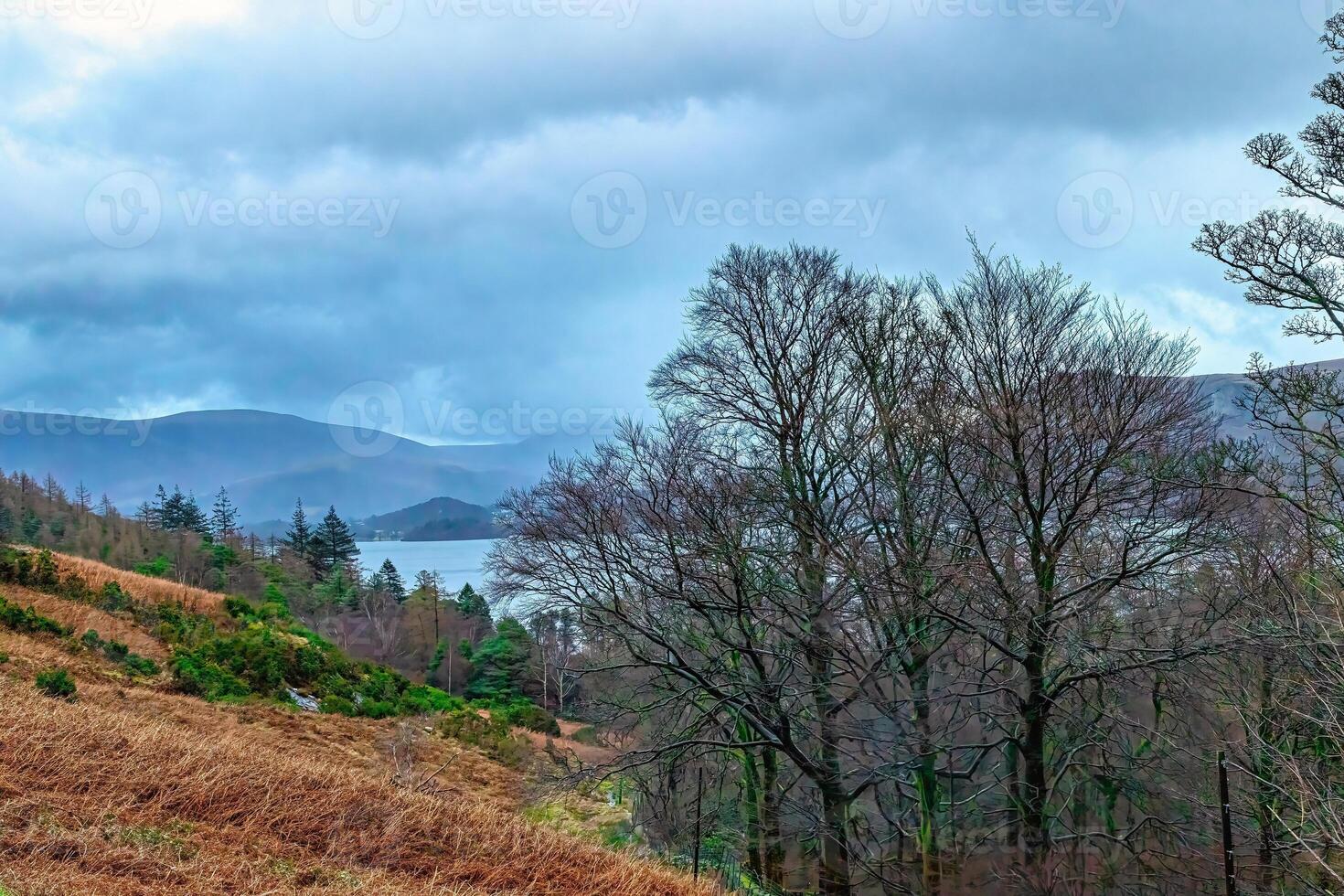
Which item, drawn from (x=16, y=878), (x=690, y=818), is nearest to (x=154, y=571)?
(x=690, y=818)

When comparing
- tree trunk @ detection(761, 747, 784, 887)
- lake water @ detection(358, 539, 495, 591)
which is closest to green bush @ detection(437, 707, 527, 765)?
lake water @ detection(358, 539, 495, 591)

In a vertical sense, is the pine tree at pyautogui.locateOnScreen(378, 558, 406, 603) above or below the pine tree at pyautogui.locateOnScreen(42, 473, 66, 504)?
below

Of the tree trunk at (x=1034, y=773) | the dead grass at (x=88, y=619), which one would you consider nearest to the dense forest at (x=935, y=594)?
the tree trunk at (x=1034, y=773)

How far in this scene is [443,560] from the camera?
73438 millimetres

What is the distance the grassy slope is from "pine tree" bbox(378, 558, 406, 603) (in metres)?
40.0

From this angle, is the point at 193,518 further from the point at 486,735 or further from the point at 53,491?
the point at 486,735

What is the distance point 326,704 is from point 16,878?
48.0ft

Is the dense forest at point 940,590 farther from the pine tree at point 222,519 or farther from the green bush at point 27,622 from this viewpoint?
the pine tree at point 222,519

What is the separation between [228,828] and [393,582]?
48380 mm

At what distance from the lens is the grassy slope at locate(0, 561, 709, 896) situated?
6.23 metres

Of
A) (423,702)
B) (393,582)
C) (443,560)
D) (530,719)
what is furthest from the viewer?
(443,560)

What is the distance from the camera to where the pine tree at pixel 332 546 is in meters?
53.7

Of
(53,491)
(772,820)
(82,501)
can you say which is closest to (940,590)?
(772,820)

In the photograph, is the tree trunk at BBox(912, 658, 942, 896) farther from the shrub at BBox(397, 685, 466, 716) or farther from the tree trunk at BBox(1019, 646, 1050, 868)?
the shrub at BBox(397, 685, 466, 716)
